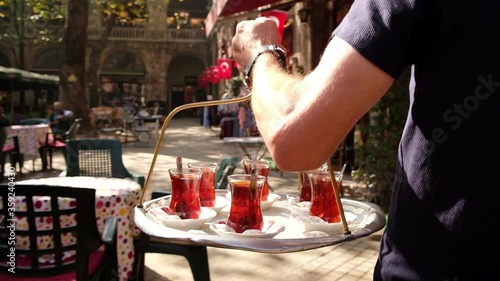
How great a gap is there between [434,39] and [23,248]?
2359 mm

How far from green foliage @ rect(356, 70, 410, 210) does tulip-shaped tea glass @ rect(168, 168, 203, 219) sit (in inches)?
156

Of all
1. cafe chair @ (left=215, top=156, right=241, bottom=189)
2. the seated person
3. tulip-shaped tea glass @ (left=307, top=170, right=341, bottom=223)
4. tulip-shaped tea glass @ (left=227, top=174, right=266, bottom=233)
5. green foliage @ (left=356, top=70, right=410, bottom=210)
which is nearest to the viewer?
tulip-shaped tea glass @ (left=227, top=174, right=266, bottom=233)

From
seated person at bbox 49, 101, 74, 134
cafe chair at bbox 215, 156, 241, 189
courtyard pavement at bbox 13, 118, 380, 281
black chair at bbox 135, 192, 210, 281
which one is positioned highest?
cafe chair at bbox 215, 156, 241, 189

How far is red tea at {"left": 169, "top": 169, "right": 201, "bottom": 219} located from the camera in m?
1.50

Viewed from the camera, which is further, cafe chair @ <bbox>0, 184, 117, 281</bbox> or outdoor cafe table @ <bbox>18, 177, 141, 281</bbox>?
outdoor cafe table @ <bbox>18, 177, 141, 281</bbox>

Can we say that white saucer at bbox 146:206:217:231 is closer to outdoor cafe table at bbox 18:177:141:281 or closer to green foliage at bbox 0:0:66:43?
outdoor cafe table at bbox 18:177:141:281

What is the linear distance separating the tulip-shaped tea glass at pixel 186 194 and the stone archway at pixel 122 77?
33.3 meters

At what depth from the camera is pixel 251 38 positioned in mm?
1208

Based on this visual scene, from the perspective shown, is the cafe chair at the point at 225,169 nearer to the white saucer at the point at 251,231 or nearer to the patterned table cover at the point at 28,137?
the white saucer at the point at 251,231

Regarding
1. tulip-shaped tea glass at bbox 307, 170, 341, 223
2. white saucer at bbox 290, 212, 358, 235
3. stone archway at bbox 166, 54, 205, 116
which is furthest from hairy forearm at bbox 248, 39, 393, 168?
stone archway at bbox 166, 54, 205, 116

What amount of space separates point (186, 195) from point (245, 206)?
220mm

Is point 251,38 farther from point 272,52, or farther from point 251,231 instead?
point 251,231

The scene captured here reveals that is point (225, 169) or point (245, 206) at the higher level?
point (245, 206)

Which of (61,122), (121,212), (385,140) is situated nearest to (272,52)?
(121,212)
